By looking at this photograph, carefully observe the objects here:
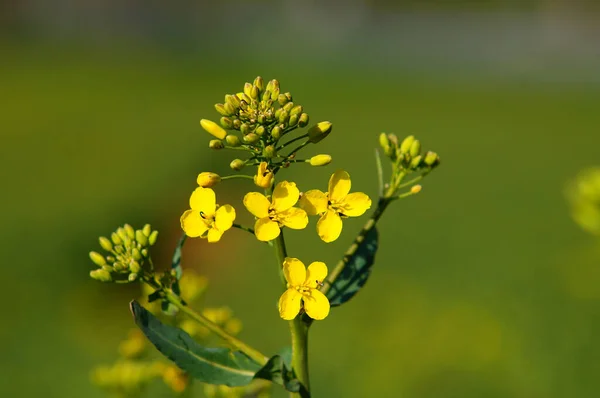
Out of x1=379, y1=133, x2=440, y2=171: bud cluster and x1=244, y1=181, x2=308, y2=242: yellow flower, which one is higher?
x1=379, y1=133, x2=440, y2=171: bud cluster

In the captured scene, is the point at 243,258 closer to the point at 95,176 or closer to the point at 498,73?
the point at 95,176

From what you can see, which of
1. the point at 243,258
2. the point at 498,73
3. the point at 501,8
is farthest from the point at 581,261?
the point at 501,8

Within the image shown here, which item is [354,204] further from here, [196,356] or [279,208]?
[196,356]

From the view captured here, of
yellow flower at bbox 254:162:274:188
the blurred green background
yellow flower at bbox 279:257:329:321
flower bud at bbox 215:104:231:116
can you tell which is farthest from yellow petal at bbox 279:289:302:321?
the blurred green background

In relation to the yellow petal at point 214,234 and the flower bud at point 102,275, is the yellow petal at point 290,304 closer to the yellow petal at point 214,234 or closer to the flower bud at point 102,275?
the yellow petal at point 214,234

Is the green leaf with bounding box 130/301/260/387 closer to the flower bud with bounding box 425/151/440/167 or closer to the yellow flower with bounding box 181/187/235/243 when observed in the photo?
the yellow flower with bounding box 181/187/235/243

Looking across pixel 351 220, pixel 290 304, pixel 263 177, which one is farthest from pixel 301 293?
pixel 351 220
